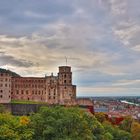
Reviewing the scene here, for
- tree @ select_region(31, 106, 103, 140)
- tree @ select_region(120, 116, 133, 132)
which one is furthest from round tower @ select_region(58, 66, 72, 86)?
tree @ select_region(31, 106, 103, 140)

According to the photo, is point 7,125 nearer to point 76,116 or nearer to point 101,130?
point 76,116

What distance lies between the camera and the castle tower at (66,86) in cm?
10662

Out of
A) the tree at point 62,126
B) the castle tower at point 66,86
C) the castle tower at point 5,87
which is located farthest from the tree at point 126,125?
the castle tower at point 5,87

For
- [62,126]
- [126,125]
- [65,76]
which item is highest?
[65,76]

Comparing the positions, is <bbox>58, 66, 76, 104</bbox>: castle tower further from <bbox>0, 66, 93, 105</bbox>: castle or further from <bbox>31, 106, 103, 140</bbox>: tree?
<bbox>31, 106, 103, 140</bbox>: tree

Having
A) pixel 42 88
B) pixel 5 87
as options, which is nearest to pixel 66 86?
pixel 42 88

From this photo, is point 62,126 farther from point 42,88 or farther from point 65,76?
point 42,88

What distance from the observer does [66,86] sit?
10744 cm

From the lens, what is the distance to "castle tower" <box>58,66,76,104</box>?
106625mm

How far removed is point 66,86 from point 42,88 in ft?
24.3

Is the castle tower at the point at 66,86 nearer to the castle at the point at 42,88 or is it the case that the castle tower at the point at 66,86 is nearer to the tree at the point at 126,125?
the castle at the point at 42,88

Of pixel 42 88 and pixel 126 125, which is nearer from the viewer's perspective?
pixel 126 125

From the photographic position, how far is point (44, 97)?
11031 cm

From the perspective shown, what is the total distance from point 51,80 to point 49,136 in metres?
59.7
